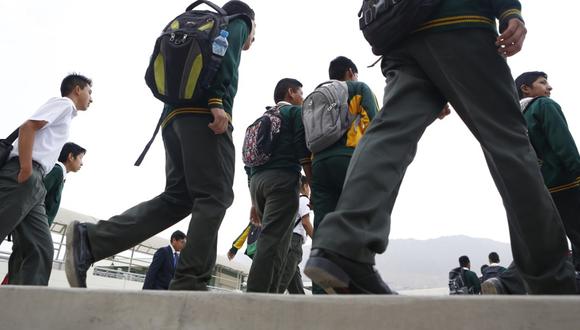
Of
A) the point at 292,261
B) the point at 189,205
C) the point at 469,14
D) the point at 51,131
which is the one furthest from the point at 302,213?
the point at 469,14

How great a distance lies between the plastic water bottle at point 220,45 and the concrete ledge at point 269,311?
1711 mm

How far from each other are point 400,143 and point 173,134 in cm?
168

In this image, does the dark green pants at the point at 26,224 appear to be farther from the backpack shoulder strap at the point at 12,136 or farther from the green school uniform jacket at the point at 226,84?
the green school uniform jacket at the point at 226,84

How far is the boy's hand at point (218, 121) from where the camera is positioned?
281 centimetres

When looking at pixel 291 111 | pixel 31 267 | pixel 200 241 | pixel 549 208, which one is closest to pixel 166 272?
pixel 31 267

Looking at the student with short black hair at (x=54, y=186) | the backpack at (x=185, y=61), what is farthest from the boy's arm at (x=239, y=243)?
the backpack at (x=185, y=61)

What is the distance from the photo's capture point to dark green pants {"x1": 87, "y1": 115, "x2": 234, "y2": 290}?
2.70m

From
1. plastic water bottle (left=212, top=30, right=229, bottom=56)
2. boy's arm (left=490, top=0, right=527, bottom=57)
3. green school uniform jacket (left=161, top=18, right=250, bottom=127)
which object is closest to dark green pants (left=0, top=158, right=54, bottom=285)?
green school uniform jacket (left=161, top=18, right=250, bottom=127)

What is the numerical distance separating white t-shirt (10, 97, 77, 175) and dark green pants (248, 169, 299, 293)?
1438 millimetres

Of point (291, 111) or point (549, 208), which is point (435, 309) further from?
point (291, 111)

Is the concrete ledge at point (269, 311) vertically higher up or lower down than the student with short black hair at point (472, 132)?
lower down

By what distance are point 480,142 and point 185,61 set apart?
175 centimetres

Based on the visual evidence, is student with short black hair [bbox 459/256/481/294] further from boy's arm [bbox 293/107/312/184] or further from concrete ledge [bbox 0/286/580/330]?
concrete ledge [bbox 0/286/580/330]

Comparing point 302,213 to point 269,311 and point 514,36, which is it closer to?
point 514,36
